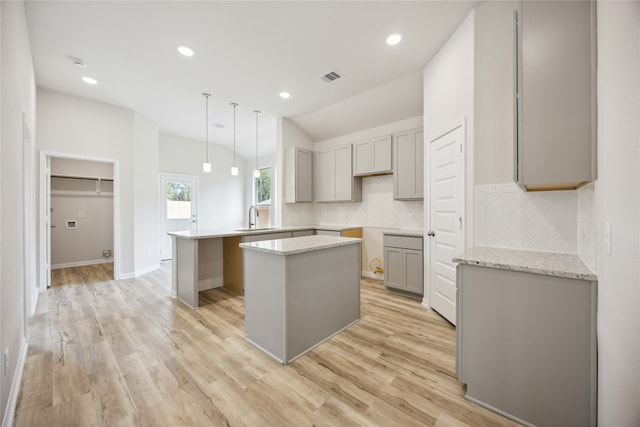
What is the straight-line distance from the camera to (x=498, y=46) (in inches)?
89.6

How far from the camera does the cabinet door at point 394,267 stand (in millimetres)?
3723

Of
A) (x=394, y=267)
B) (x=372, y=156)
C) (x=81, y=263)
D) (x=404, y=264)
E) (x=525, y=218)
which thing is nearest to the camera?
(x=525, y=218)

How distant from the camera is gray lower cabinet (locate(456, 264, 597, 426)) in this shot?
1.35 metres

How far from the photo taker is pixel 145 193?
202 inches

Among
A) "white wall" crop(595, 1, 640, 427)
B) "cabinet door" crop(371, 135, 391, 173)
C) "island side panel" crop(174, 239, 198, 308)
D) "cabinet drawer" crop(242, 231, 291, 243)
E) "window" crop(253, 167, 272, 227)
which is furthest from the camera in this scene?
"window" crop(253, 167, 272, 227)

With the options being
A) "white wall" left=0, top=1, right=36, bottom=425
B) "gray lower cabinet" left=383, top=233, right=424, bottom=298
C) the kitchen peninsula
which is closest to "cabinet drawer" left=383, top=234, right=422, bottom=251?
"gray lower cabinet" left=383, top=233, right=424, bottom=298

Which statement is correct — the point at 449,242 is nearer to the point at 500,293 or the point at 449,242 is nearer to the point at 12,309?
the point at 500,293

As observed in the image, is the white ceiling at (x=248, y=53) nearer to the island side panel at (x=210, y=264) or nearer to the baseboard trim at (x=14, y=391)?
the island side panel at (x=210, y=264)

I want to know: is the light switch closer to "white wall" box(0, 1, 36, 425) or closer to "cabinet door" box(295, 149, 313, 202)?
"white wall" box(0, 1, 36, 425)

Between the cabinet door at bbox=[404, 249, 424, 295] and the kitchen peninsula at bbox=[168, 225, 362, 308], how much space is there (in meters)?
1.36

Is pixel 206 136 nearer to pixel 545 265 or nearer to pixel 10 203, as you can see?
pixel 10 203

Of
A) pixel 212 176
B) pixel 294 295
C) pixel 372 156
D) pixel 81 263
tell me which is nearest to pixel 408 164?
pixel 372 156

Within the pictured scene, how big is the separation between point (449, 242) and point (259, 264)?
6.64 ft

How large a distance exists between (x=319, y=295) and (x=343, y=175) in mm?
3103
